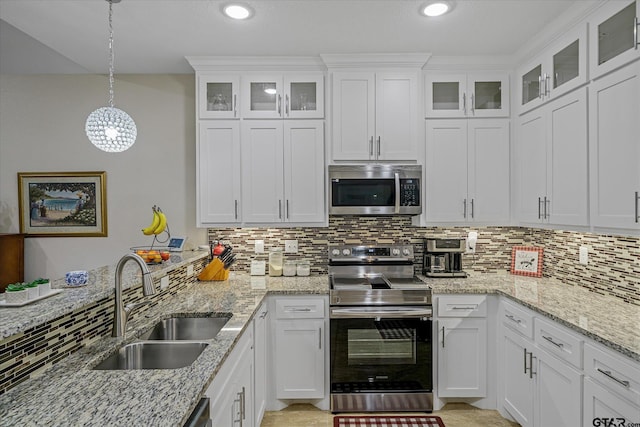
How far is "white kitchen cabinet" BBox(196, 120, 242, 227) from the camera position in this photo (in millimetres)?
2977

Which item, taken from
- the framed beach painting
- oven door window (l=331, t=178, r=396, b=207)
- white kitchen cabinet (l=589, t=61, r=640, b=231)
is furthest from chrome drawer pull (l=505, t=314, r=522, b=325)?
the framed beach painting

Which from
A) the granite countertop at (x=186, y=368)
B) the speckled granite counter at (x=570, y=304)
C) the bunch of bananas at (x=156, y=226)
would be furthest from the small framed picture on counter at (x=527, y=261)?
the bunch of bananas at (x=156, y=226)

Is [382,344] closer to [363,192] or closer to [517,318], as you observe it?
[517,318]

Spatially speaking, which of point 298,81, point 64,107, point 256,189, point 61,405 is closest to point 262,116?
point 298,81

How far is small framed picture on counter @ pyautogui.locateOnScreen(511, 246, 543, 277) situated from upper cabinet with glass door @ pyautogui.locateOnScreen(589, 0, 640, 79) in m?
1.47

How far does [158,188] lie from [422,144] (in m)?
2.30

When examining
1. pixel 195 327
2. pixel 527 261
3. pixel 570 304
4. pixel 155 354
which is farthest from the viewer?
pixel 527 261

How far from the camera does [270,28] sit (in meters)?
2.45

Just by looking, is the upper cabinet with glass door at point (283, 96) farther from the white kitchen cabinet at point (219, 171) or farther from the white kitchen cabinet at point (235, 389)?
the white kitchen cabinet at point (235, 389)

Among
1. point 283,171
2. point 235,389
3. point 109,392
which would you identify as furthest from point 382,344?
point 109,392

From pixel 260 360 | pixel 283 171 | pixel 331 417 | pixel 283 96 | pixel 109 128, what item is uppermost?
pixel 283 96

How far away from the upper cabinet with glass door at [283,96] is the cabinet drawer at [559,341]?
2070mm

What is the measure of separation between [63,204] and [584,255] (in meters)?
4.16

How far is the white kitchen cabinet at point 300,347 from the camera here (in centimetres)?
267
